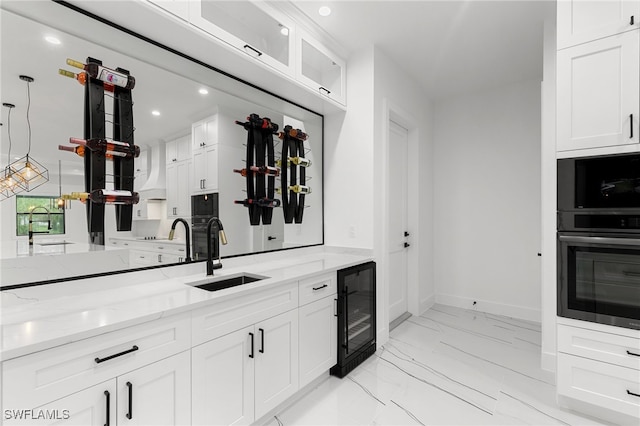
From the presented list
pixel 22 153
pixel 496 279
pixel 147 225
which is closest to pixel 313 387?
pixel 147 225

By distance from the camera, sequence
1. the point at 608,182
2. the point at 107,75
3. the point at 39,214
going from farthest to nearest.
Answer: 1. the point at 608,182
2. the point at 107,75
3. the point at 39,214

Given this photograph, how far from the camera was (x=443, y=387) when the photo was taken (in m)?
2.25

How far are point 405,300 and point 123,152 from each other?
3459mm

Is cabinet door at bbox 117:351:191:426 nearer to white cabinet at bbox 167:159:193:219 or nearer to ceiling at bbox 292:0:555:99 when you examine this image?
white cabinet at bbox 167:159:193:219

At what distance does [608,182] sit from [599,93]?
1.79 feet

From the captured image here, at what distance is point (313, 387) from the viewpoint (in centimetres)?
222

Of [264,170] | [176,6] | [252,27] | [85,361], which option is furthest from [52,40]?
[85,361]

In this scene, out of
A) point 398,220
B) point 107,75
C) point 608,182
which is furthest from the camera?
point 398,220

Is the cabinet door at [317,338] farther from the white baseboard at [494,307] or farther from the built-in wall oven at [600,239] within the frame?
the white baseboard at [494,307]

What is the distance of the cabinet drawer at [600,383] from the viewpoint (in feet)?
5.58

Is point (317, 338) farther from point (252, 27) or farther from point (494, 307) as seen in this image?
point (494, 307)

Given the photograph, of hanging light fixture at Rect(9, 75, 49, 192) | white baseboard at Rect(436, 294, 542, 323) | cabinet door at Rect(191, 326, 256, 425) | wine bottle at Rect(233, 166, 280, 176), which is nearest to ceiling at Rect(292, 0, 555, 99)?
wine bottle at Rect(233, 166, 280, 176)

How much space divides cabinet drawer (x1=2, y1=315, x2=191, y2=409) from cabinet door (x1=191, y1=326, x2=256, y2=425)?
17 centimetres

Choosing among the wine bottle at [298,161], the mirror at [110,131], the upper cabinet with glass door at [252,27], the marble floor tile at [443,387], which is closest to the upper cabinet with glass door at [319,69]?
the upper cabinet with glass door at [252,27]
